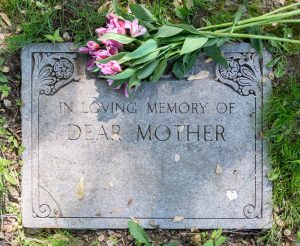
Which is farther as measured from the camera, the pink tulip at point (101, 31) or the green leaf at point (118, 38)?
the pink tulip at point (101, 31)

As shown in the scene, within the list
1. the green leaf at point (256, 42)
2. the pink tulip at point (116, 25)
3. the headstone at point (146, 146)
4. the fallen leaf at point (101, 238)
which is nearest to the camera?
the pink tulip at point (116, 25)

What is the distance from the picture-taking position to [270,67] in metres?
3.13

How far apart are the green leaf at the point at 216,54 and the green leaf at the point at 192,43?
13 centimetres

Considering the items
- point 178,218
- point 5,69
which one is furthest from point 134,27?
point 178,218

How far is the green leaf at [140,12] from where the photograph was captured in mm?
2867

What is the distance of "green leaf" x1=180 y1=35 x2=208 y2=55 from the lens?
2795mm

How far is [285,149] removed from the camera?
3135 mm

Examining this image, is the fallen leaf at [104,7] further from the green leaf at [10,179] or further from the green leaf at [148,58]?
the green leaf at [10,179]

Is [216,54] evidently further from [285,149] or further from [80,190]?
[80,190]

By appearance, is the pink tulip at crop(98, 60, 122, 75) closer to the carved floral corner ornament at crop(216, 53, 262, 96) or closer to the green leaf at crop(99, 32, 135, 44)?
the green leaf at crop(99, 32, 135, 44)

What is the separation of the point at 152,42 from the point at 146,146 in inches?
27.7

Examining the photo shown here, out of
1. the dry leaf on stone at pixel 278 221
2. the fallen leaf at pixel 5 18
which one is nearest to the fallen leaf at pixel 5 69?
the fallen leaf at pixel 5 18

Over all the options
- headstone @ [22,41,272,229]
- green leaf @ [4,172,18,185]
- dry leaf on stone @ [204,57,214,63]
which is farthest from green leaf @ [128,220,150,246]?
dry leaf on stone @ [204,57,214,63]

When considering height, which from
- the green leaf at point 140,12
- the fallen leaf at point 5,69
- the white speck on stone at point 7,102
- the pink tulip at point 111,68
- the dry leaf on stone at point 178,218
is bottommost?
the dry leaf on stone at point 178,218
